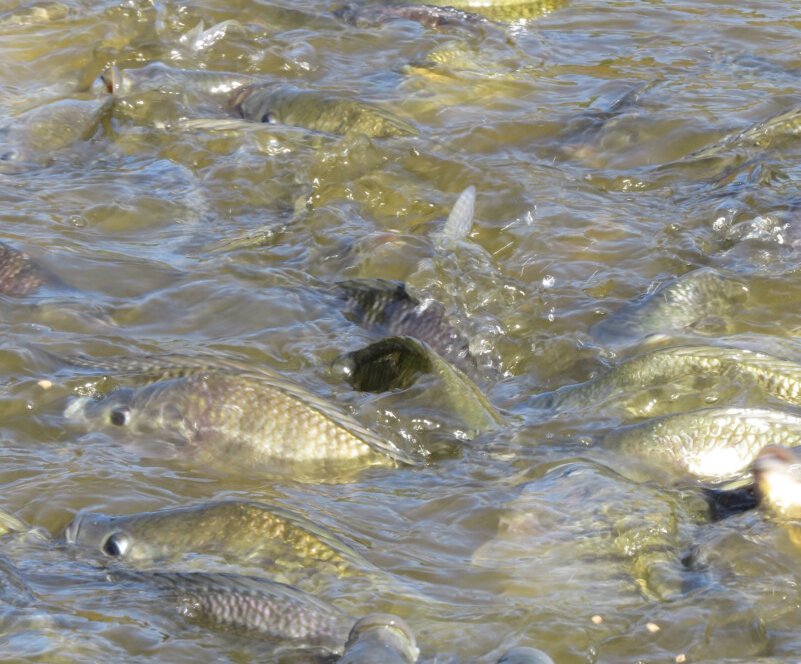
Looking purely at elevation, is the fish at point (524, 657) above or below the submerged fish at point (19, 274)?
above

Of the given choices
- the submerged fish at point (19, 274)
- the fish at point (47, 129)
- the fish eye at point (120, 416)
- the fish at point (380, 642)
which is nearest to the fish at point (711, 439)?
the fish at point (380, 642)

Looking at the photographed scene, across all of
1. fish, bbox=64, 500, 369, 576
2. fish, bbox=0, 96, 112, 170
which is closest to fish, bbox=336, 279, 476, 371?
fish, bbox=64, 500, 369, 576

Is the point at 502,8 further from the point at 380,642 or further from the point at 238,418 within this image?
the point at 380,642

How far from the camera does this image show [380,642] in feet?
10.2

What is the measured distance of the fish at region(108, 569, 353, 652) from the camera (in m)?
3.36

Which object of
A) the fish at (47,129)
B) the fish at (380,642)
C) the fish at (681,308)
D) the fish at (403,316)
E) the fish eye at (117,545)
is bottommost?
the fish at (681,308)

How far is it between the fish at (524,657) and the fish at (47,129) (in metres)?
4.57

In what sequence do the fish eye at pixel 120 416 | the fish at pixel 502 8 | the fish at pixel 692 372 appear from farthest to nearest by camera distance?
the fish at pixel 502 8
the fish at pixel 692 372
the fish eye at pixel 120 416

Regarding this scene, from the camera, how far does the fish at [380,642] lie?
304 centimetres

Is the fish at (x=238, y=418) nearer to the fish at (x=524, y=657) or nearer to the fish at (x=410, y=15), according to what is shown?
the fish at (x=524, y=657)

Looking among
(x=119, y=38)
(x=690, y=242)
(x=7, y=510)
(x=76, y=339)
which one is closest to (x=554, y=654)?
(x=7, y=510)

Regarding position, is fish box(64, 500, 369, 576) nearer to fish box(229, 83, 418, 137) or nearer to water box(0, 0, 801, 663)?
water box(0, 0, 801, 663)

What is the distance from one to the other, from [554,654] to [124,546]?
124 cm

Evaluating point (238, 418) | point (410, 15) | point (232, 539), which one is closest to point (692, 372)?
point (238, 418)
